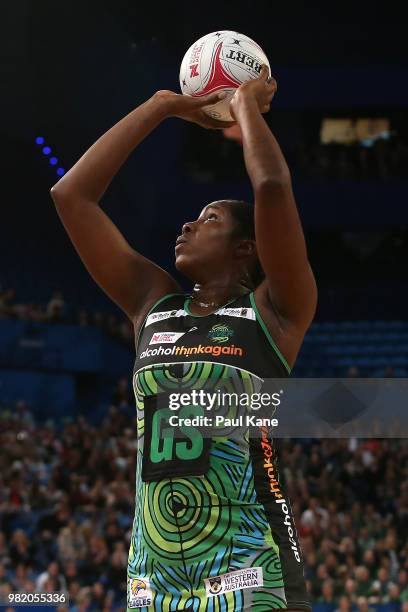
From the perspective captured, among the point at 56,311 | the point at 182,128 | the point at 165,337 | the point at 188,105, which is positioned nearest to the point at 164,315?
the point at 165,337

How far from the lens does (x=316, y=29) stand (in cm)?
1864

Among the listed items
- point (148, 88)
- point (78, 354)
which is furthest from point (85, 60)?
point (78, 354)

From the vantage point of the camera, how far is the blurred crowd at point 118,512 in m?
11.4

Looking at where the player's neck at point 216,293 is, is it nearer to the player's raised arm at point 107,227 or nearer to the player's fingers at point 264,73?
the player's raised arm at point 107,227

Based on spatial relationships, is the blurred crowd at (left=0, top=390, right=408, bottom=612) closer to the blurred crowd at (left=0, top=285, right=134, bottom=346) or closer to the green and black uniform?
the blurred crowd at (left=0, top=285, right=134, bottom=346)

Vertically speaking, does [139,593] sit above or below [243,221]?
below

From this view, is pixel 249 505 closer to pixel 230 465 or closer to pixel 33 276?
pixel 230 465

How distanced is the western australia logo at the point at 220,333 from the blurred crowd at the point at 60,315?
1604cm

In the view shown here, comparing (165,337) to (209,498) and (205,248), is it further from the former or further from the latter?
(209,498)

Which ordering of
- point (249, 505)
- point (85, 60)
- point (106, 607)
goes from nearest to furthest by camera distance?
point (249, 505) → point (106, 607) → point (85, 60)

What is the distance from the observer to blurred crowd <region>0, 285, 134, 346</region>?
18906mm

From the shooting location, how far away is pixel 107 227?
3.26 metres

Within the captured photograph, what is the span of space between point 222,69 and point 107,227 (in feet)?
2.45

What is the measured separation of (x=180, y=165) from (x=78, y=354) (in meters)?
4.71
